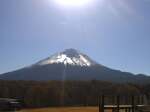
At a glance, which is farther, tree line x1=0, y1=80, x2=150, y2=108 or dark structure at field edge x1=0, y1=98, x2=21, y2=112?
tree line x1=0, y1=80, x2=150, y2=108

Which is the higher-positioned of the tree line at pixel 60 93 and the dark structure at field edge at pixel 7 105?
the tree line at pixel 60 93

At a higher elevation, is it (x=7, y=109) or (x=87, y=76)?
(x=87, y=76)

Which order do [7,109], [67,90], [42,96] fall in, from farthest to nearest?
[67,90] → [42,96] → [7,109]

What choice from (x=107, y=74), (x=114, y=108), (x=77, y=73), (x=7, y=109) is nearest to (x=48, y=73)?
(x=77, y=73)

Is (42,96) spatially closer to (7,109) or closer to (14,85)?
(14,85)

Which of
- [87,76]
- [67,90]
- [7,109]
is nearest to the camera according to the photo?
[7,109]

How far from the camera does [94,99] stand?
2603 inches

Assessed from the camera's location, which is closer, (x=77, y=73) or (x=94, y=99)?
(x=94, y=99)

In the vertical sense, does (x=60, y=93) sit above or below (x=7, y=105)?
above

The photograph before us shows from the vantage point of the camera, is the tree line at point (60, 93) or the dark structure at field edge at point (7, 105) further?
the tree line at point (60, 93)

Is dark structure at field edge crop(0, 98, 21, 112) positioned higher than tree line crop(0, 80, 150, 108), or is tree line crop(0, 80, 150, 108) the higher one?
tree line crop(0, 80, 150, 108)

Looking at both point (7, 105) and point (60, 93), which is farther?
point (60, 93)

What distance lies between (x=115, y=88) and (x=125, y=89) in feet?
14.2

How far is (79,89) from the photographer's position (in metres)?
73.8
